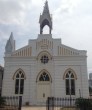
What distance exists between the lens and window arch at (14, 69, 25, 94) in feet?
101

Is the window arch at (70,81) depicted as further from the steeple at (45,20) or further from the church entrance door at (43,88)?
the steeple at (45,20)

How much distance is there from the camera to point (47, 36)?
108 ft

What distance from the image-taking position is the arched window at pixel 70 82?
30172mm

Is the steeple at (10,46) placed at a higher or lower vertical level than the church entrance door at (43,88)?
higher

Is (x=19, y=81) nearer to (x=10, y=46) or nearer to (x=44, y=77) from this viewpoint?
(x=44, y=77)

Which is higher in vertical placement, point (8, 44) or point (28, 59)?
point (8, 44)

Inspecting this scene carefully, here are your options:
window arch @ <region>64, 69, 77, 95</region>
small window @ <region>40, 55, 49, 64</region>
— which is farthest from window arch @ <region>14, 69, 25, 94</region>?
window arch @ <region>64, 69, 77, 95</region>

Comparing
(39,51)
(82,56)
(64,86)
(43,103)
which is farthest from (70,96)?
→ (39,51)

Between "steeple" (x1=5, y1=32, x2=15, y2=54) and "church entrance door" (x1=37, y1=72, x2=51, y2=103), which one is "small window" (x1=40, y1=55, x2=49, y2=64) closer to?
"church entrance door" (x1=37, y1=72, x2=51, y2=103)

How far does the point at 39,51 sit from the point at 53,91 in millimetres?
6475

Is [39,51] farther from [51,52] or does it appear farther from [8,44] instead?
[8,44]

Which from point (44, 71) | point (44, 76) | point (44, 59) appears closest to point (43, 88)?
point (44, 76)

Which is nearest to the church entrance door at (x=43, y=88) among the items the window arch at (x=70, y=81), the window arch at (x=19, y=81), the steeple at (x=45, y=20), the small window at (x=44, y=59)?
the small window at (x=44, y=59)

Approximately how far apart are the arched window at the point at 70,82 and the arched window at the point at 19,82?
6.59 meters
